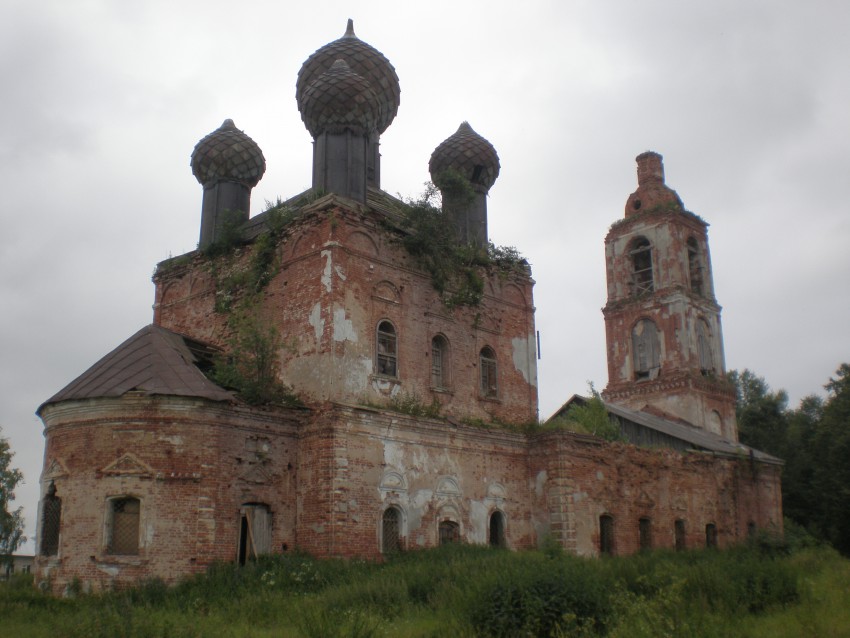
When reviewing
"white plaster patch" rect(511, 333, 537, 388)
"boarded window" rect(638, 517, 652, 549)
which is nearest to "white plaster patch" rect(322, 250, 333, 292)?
"white plaster patch" rect(511, 333, 537, 388)

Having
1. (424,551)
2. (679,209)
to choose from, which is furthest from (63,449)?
(679,209)

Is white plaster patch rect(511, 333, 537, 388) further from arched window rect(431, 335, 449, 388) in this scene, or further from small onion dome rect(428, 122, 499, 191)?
small onion dome rect(428, 122, 499, 191)

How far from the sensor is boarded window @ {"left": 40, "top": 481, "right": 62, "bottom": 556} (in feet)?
43.6

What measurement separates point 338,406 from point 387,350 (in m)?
2.05

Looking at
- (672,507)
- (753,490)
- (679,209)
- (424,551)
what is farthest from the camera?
(679,209)

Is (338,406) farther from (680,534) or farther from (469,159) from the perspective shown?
(680,534)

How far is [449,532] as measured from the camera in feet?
50.6

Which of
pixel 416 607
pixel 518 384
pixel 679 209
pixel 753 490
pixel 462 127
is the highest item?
pixel 679 209

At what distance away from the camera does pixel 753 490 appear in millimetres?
23594

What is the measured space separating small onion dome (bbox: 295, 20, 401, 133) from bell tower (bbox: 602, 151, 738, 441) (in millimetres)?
16895

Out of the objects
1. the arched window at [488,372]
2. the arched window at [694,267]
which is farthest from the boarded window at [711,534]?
the arched window at [694,267]

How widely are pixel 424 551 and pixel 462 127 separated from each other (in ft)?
33.5

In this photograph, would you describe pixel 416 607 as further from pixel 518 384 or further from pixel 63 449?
pixel 518 384

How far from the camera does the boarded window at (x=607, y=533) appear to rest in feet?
57.3
